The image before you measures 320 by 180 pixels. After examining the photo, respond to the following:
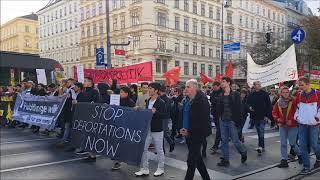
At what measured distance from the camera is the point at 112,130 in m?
7.60

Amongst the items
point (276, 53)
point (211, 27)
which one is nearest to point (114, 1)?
point (211, 27)

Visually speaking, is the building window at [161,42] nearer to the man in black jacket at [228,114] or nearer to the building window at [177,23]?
the building window at [177,23]

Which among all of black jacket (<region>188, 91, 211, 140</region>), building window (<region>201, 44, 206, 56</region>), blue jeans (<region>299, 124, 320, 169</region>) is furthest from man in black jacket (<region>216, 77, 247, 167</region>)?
building window (<region>201, 44, 206, 56</region>)

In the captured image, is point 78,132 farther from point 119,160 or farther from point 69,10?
point 69,10

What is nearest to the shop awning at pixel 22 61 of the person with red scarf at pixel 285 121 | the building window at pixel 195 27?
the person with red scarf at pixel 285 121

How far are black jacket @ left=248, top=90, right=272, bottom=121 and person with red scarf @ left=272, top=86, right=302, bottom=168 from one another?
59.2 inches

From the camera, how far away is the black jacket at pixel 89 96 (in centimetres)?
932

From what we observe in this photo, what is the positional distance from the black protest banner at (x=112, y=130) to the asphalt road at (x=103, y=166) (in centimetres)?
41

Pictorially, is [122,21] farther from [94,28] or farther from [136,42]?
[94,28]

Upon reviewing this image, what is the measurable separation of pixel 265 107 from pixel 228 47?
46.4 ft

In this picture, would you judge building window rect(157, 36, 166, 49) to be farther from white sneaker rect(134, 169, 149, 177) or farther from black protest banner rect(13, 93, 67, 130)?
white sneaker rect(134, 169, 149, 177)

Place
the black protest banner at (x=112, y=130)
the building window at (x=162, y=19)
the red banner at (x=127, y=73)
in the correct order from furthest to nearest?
the building window at (x=162, y=19)
the red banner at (x=127, y=73)
the black protest banner at (x=112, y=130)

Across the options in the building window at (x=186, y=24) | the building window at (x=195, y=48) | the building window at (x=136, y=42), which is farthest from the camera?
the building window at (x=195, y=48)

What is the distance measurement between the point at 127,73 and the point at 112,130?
241 inches
